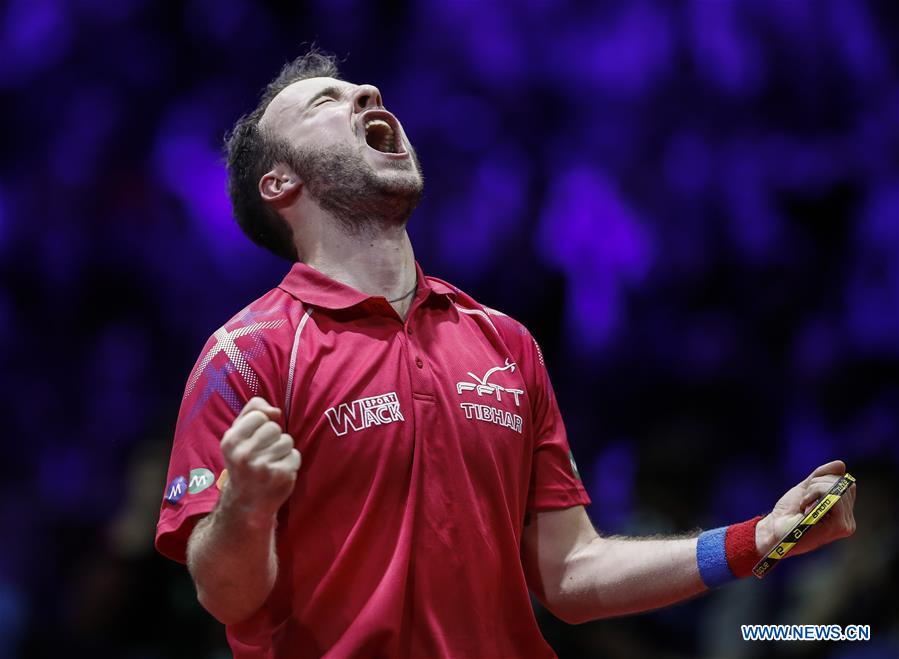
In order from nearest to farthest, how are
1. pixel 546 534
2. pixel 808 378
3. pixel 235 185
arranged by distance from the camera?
1. pixel 546 534
2. pixel 235 185
3. pixel 808 378

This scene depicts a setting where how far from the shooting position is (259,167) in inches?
113

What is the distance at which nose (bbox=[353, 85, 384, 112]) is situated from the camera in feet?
9.16

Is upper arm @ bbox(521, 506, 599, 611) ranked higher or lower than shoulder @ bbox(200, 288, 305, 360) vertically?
lower

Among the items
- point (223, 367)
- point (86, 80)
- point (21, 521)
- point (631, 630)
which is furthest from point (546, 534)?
point (86, 80)

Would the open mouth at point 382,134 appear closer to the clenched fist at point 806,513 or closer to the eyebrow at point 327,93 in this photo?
the eyebrow at point 327,93

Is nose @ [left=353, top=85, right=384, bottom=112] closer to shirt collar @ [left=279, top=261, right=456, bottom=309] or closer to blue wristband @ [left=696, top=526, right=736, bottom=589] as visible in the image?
shirt collar @ [left=279, top=261, right=456, bottom=309]

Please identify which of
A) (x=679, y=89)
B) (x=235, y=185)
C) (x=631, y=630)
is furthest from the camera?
(x=679, y=89)

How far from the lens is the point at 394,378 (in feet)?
7.54

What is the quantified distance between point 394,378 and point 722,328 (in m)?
3.96

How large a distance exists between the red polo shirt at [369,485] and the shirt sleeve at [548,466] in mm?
156

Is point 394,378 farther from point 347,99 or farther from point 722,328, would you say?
point 722,328

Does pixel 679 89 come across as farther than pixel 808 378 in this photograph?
Yes

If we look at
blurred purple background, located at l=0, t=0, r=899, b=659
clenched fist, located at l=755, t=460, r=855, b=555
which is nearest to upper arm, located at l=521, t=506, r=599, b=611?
clenched fist, located at l=755, t=460, r=855, b=555

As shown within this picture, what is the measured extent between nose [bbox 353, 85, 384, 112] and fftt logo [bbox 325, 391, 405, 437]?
0.87 metres
